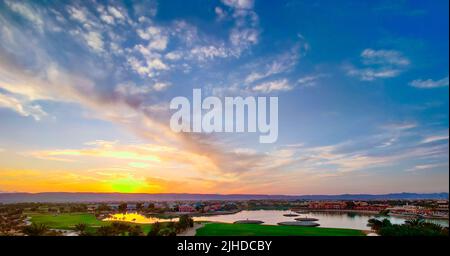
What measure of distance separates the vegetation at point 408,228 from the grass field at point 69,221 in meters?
10.9

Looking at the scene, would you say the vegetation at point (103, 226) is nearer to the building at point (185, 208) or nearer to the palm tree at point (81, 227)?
the palm tree at point (81, 227)

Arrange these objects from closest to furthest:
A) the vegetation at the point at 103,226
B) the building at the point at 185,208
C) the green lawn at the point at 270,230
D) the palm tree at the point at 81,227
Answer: the green lawn at the point at 270,230 → the vegetation at the point at 103,226 → the palm tree at the point at 81,227 → the building at the point at 185,208

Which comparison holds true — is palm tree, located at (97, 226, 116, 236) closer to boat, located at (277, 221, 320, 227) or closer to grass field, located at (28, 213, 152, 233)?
grass field, located at (28, 213, 152, 233)

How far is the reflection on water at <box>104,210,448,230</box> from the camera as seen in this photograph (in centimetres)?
1678

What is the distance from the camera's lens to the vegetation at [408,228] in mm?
13914

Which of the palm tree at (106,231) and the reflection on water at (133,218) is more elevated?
the reflection on water at (133,218)

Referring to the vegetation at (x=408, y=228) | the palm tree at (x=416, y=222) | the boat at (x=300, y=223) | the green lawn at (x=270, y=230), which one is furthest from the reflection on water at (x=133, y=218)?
the palm tree at (x=416, y=222)

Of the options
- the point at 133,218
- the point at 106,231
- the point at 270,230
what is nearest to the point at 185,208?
the point at 133,218

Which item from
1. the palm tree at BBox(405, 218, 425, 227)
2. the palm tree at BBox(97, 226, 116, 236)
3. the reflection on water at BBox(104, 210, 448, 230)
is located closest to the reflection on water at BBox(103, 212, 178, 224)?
the reflection on water at BBox(104, 210, 448, 230)

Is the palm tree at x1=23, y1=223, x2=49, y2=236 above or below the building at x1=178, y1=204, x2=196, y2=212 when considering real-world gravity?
below

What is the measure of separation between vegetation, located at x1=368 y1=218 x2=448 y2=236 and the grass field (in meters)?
10.9

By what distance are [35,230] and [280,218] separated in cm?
1155
